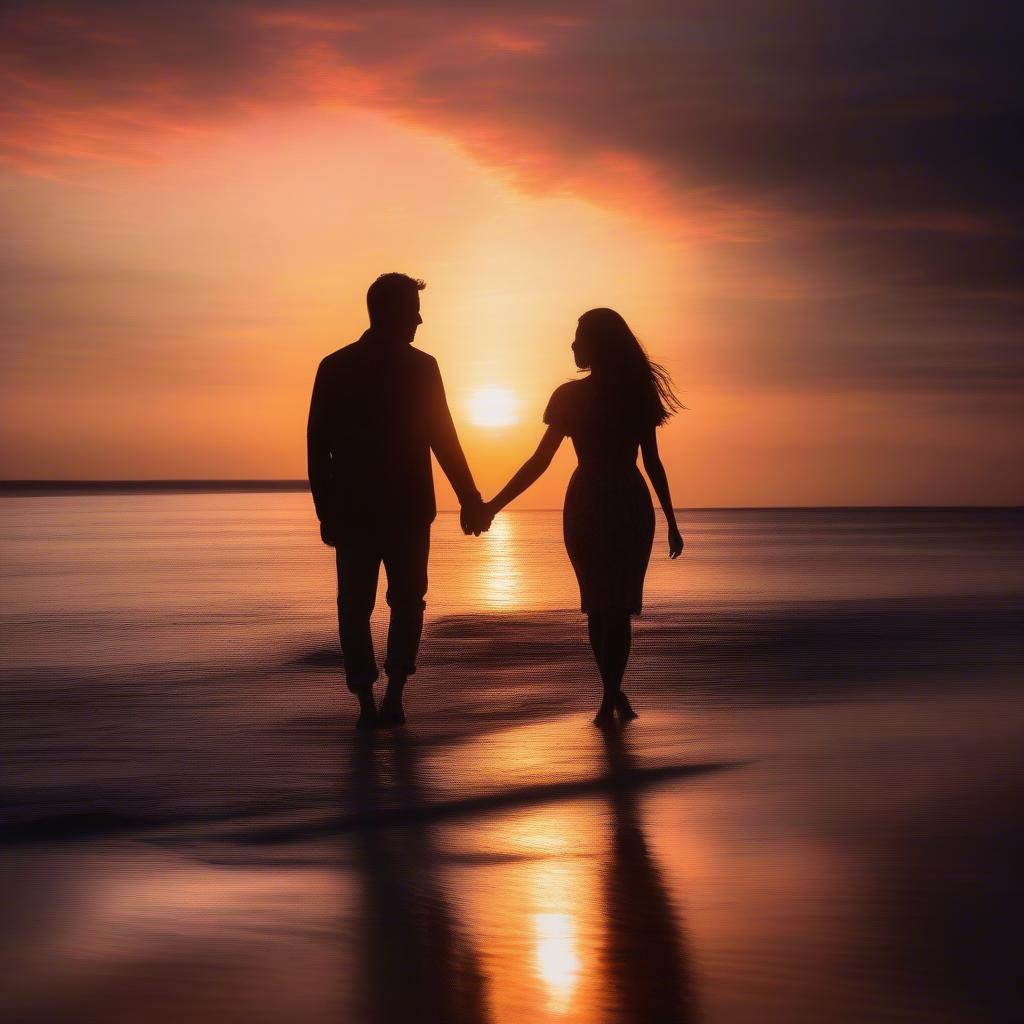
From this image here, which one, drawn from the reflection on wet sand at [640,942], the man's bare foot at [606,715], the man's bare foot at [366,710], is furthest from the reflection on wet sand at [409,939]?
the man's bare foot at [606,715]

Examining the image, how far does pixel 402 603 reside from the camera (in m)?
7.34

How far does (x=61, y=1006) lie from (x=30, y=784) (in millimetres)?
2708

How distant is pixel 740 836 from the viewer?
4.72 m

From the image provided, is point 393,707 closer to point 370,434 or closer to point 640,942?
point 370,434

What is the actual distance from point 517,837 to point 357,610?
8.91ft

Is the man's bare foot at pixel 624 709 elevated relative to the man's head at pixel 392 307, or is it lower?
lower

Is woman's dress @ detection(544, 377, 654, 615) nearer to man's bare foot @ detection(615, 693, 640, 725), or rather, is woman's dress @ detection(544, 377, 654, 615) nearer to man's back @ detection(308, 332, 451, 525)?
man's bare foot @ detection(615, 693, 640, 725)

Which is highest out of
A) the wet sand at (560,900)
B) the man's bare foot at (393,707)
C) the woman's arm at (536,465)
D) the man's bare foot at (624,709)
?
the woman's arm at (536,465)

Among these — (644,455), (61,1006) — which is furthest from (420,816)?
(644,455)

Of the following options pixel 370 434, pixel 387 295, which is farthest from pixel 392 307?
pixel 370 434

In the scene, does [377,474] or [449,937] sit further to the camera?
[377,474]

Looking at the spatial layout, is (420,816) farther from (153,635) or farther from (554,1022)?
(153,635)

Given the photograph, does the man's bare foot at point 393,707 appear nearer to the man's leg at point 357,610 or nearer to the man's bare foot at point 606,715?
the man's leg at point 357,610

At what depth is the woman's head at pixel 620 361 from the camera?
7.57m
